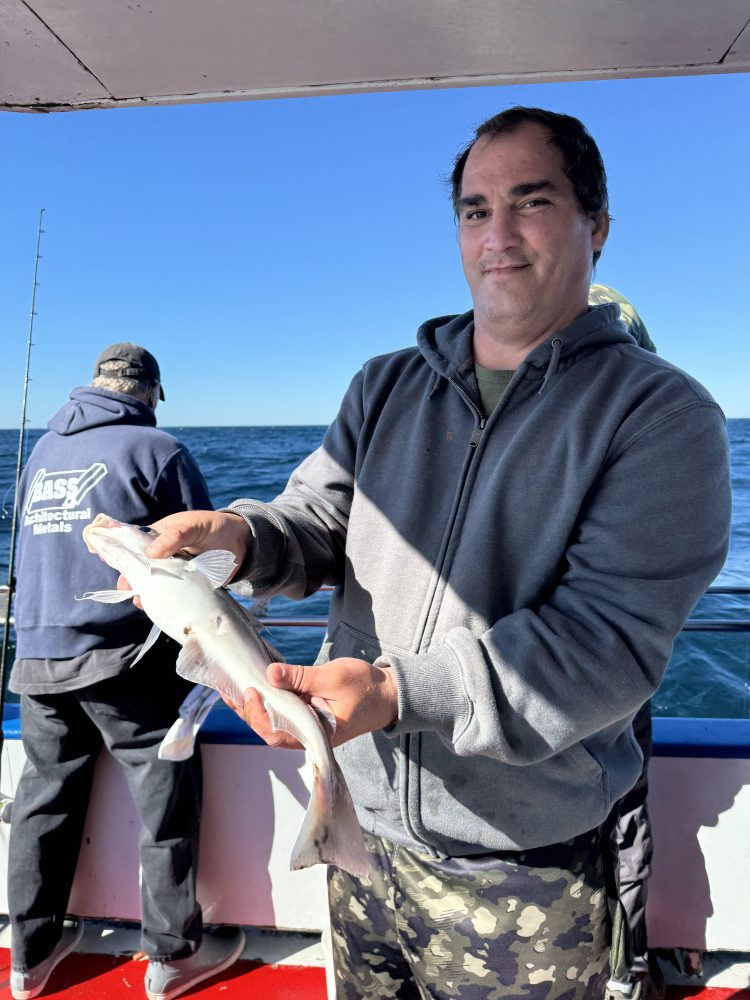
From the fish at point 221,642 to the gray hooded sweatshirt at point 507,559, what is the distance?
0.18m

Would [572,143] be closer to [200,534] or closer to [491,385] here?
[491,385]

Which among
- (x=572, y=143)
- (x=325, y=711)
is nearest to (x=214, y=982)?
(x=325, y=711)

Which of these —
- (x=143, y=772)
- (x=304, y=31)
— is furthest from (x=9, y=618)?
(x=304, y=31)

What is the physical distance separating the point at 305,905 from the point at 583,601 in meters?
2.51

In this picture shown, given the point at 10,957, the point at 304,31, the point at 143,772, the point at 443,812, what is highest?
the point at 304,31

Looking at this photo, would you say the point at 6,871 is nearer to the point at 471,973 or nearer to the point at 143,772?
the point at 143,772

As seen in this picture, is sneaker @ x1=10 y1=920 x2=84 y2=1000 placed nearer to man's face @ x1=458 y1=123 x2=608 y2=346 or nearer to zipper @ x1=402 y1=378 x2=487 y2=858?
zipper @ x1=402 y1=378 x2=487 y2=858

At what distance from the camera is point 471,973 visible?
5.71 feet

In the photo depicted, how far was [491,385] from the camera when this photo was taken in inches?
74.6

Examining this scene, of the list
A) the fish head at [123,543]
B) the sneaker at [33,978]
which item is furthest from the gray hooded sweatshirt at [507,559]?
the sneaker at [33,978]

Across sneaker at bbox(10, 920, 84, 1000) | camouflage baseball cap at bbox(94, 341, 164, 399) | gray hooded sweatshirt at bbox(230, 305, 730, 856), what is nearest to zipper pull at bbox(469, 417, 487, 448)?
gray hooded sweatshirt at bbox(230, 305, 730, 856)

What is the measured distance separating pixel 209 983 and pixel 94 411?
263 centimetres

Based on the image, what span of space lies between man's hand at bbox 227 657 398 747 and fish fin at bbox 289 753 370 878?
111mm

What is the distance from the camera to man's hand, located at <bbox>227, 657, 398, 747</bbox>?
1372mm
